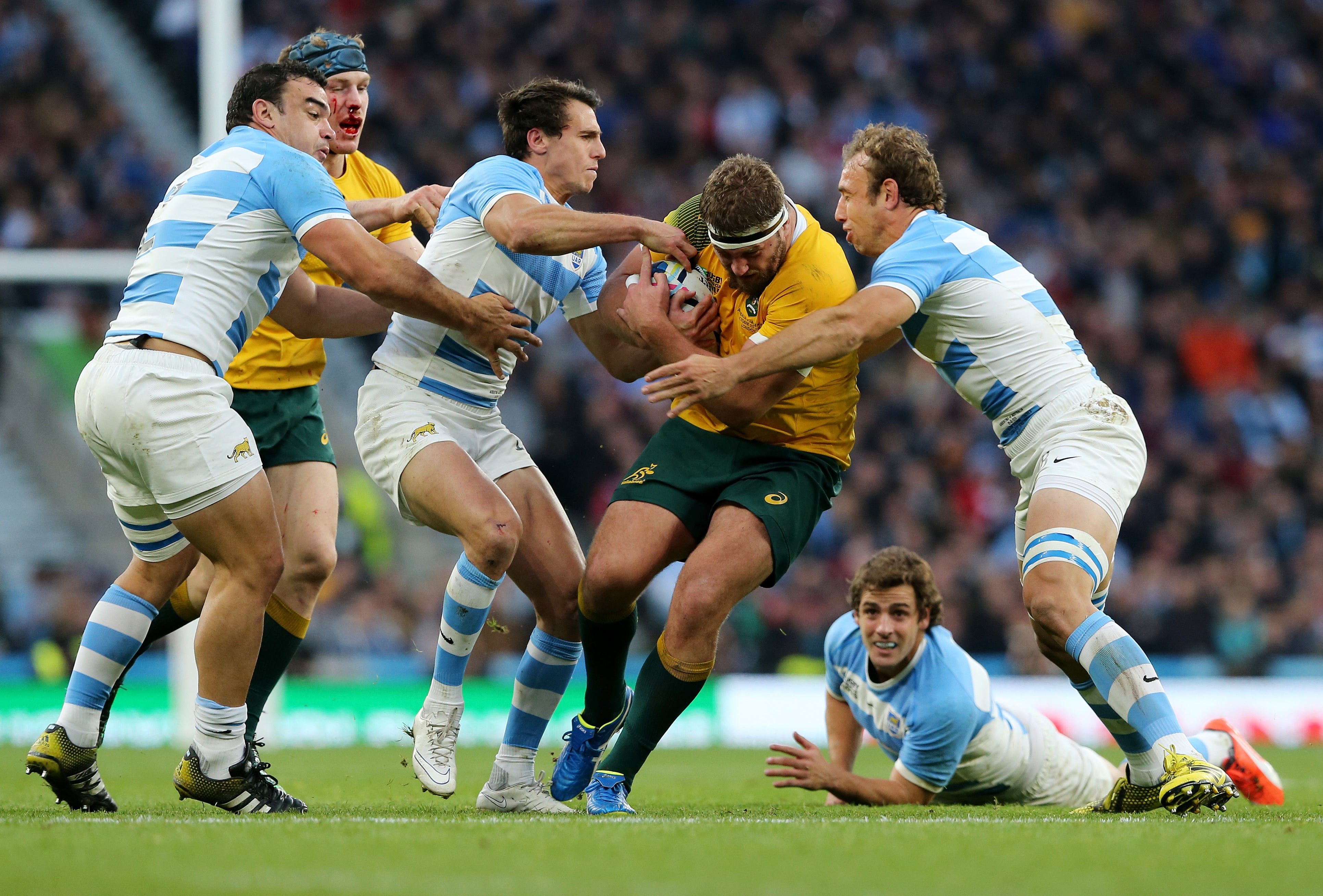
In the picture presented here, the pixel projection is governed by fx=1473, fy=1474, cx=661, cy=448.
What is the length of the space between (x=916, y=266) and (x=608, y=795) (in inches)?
91.3

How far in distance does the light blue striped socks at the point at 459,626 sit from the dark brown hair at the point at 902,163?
2254 millimetres

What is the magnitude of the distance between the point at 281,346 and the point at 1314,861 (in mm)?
4533

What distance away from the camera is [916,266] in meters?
5.67

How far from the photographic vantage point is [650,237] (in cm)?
566

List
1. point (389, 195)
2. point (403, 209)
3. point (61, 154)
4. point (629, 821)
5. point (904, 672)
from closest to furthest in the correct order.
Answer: point (629, 821)
point (403, 209)
point (904, 672)
point (389, 195)
point (61, 154)

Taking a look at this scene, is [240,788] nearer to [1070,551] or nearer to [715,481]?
[715,481]

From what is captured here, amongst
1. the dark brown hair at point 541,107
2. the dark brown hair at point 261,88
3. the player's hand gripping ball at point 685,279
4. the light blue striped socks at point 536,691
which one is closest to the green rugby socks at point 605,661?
the light blue striped socks at point 536,691

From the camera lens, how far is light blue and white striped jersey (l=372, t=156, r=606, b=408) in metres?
5.93

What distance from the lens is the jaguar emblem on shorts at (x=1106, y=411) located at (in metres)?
5.71

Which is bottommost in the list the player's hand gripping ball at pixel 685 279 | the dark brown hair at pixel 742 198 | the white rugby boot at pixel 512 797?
the white rugby boot at pixel 512 797

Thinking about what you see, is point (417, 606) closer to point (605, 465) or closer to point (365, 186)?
point (605, 465)

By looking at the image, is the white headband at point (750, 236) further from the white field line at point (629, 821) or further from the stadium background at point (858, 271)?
the stadium background at point (858, 271)

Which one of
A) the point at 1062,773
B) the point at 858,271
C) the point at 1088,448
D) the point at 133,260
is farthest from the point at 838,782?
the point at 858,271

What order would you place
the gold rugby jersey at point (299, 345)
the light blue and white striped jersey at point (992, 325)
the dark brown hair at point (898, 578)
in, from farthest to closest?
the dark brown hair at point (898, 578) < the gold rugby jersey at point (299, 345) < the light blue and white striped jersey at point (992, 325)
